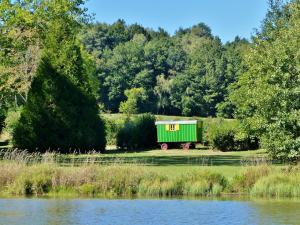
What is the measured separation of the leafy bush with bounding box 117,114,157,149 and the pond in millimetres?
34474

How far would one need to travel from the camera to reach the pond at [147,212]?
1980cm

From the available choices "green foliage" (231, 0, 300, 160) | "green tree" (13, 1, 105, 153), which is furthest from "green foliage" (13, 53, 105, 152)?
"green foliage" (231, 0, 300, 160)

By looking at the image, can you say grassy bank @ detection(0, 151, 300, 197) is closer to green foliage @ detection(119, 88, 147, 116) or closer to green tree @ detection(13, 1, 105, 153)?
green tree @ detection(13, 1, 105, 153)

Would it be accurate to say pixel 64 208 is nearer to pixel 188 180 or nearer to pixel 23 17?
pixel 188 180

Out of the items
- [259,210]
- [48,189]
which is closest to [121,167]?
[48,189]

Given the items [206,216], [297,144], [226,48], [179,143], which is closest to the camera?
[206,216]

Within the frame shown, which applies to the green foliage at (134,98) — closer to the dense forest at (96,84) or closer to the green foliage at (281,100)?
the dense forest at (96,84)

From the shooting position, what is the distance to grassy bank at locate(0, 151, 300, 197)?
26.1m

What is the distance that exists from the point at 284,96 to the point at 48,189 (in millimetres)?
9900

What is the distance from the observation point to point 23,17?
2112 inches

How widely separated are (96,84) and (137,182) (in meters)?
45.3

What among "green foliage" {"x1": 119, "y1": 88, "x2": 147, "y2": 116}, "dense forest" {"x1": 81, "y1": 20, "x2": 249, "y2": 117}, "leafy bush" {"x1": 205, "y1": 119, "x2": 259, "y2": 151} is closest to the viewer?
"leafy bush" {"x1": 205, "y1": 119, "x2": 259, "y2": 151}

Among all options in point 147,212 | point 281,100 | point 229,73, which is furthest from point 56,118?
point 229,73

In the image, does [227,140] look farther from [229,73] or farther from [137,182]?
[229,73]
